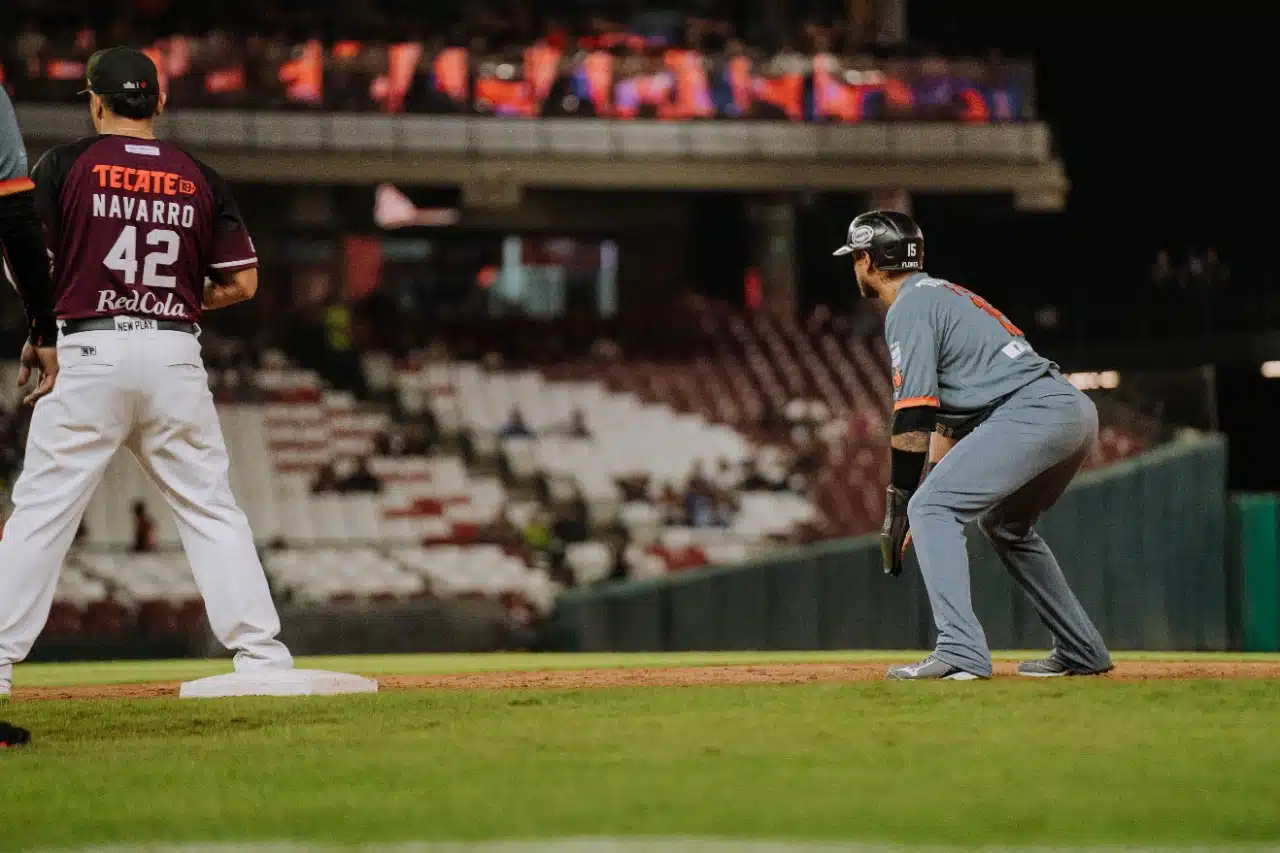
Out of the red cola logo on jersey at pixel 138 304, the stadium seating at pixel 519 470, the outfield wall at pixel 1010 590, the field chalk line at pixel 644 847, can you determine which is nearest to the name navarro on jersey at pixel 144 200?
the red cola logo on jersey at pixel 138 304

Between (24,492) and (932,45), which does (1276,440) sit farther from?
(24,492)

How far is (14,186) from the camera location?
17.4 feet

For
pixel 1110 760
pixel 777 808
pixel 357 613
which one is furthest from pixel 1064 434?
pixel 357 613

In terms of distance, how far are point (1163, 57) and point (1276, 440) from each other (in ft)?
20.9

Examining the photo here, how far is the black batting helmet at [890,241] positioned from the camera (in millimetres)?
6453

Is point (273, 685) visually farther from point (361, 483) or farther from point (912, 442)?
point (361, 483)

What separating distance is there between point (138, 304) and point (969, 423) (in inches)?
109

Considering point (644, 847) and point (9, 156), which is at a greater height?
point (9, 156)

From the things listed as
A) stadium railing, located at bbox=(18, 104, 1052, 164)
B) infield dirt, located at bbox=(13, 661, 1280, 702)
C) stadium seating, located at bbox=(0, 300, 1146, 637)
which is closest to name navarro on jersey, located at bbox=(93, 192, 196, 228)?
infield dirt, located at bbox=(13, 661, 1280, 702)

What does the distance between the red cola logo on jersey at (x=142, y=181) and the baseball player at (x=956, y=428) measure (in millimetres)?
2236

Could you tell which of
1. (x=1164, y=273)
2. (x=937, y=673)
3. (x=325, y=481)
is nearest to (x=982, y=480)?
(x=937, y=673)

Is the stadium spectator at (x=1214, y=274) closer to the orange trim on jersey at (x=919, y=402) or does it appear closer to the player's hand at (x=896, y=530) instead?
the player's hand at (x=896, y=530)

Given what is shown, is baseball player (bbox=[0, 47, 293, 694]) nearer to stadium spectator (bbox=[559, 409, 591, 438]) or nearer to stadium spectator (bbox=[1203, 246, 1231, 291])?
stadium spectator (bbox=[559, 409, 591, 438])

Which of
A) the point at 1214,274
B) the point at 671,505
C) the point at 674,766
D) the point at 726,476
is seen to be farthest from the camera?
the point at 1214,274
